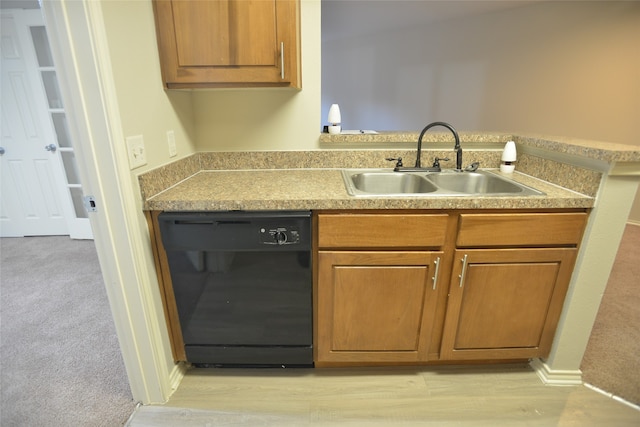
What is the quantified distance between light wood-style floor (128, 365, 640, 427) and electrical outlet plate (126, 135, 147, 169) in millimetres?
1039

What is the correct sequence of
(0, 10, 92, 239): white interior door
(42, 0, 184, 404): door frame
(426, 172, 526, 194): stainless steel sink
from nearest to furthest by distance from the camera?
(42, 0, 184, 404): door frame → (426, 172, 526, 194): stainless steel sink → (0, 10, 92, 239): white interior door

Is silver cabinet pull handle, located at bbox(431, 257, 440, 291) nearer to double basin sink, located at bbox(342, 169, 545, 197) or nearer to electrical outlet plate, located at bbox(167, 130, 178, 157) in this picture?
double basin sink, located at bbox(342, 169, 545, 197)

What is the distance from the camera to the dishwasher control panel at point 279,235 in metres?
1.23

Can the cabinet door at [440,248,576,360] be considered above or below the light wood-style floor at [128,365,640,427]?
above

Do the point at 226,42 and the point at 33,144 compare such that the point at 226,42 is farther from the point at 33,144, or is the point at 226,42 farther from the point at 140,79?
the point at 33,144

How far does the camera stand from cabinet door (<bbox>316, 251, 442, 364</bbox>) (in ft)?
4.28

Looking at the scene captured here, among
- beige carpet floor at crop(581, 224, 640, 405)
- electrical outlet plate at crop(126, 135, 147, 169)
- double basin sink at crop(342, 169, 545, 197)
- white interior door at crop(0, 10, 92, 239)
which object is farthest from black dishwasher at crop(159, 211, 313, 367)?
white interior door at crop(0, 10, 92, 239)

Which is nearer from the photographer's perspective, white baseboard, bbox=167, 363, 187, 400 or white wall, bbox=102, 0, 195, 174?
white wall, bbox=102, 0, 195, 174

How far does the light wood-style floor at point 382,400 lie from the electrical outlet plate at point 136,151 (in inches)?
40.9

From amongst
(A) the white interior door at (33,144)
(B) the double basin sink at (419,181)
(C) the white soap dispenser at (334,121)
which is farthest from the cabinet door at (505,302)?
(A) the white interior door at (33,144)

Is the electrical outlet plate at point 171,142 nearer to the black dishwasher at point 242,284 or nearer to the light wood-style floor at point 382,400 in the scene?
the black dishwasher at point 242,284

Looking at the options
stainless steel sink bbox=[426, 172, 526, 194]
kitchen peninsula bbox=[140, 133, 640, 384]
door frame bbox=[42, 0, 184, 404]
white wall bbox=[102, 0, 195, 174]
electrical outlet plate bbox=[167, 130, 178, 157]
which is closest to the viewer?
door frame bbox=[42, 0, 184, 404]

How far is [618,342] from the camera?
172 cm

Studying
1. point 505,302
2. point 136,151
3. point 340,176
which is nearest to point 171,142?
point 136,151
